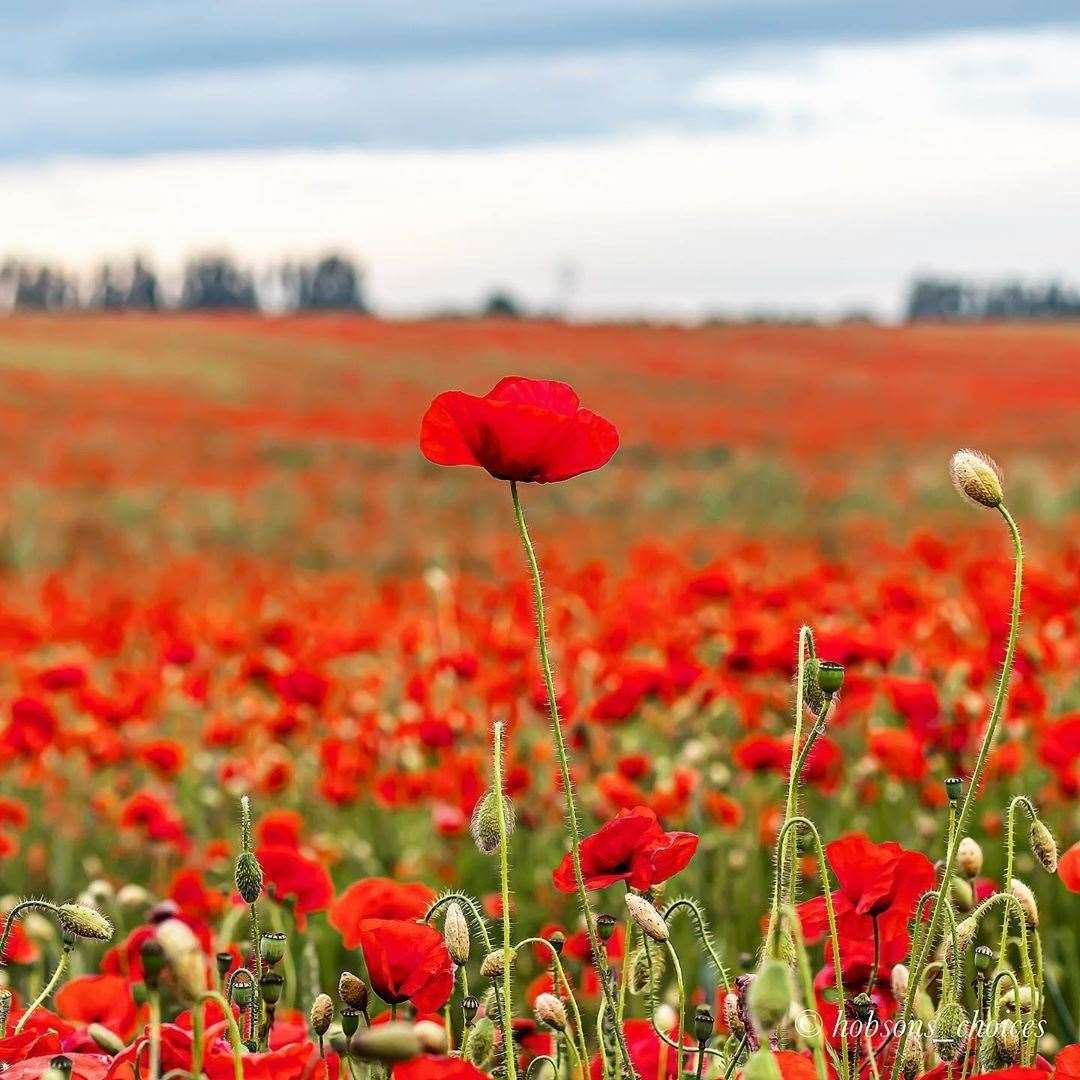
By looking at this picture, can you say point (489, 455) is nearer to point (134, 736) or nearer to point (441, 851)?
point (441, 851)

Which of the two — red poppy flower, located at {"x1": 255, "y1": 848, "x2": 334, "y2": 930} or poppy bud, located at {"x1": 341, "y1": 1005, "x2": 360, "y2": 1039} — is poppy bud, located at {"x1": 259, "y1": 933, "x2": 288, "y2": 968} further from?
red poppy flower, located at {"x1": 255, "y1": 848, "x2": 334, "y2": 930}

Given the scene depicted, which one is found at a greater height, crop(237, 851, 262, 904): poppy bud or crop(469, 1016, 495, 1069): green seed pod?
crop(237, 851, 262, 904): poppy bud

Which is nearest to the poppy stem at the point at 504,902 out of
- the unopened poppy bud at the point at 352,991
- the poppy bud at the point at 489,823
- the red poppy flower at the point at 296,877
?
the poppy bud at the point at 489,823

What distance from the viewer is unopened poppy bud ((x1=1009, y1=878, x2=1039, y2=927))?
4.76 feet

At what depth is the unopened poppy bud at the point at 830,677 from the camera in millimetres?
1345

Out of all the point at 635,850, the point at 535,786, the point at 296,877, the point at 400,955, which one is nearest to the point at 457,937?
the point at 400,955

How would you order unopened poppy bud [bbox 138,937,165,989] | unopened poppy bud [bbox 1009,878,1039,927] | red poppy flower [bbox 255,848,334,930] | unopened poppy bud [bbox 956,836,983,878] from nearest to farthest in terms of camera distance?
unopened poppy bud [bbox 138,937,165,989]
unopened poppy bud [bbox 1009,878,1039,927]
unopened poppy bud [bbox 956,836,983,878]
red poppy flower [bbox 255,848,334,930]

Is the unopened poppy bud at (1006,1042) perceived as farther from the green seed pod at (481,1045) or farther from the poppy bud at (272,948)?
the poppy bud at (272,948)

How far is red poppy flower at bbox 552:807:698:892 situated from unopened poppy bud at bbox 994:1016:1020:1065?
11.0 inches

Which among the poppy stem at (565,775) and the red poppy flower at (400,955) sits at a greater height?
the poppy stem at (565,775)

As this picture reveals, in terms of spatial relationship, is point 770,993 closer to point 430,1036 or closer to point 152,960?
point 430,1036

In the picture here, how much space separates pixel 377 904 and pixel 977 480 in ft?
2.23

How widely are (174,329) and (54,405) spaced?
20.3 meters

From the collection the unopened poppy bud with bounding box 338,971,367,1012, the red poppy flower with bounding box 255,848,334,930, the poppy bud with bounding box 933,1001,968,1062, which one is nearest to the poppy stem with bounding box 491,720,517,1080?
the unopened poppy bud with bounding box 338,971,367,1012
